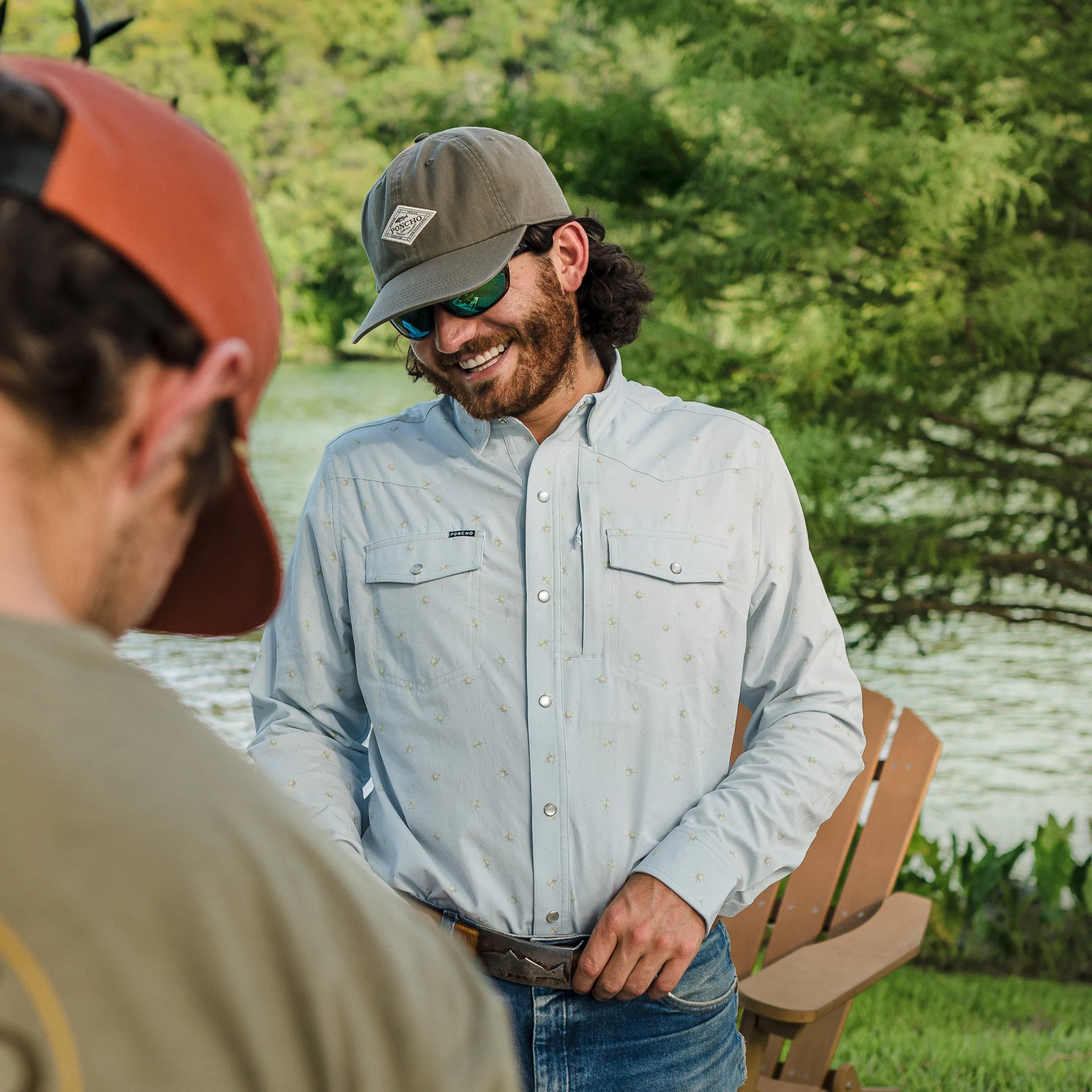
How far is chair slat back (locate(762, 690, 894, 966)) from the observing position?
9.59 ft

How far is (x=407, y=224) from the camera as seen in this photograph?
1.84 metres

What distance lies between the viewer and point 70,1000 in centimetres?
49

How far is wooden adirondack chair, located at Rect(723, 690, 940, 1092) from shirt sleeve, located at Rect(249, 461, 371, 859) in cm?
101

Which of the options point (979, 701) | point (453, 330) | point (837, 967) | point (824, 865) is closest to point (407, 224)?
point (453, 330)

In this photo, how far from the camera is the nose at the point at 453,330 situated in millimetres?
1842

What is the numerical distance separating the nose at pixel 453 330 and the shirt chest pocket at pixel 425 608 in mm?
270

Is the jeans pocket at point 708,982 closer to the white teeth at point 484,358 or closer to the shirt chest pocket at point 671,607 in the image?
the shirt chest pocket at point 671,607

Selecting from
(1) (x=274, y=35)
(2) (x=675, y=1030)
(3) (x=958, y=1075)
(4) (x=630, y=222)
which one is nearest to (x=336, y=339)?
(1) (x=274, y=35)

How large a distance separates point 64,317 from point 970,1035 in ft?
13.0

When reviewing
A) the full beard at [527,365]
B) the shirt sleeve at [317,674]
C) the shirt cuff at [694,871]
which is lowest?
the shirt cuff at [694,871]

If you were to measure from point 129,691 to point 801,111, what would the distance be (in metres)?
3.96

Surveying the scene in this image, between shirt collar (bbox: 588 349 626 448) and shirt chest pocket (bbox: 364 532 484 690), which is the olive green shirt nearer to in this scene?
shirt chest pocket (bbox: 364 532 484 690)

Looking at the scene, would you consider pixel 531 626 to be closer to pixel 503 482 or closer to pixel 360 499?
pixel 503 482

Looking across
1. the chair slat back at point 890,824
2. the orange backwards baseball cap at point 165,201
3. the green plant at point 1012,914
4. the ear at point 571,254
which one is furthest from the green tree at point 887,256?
the orange backwards baseball cap at point 165,201
